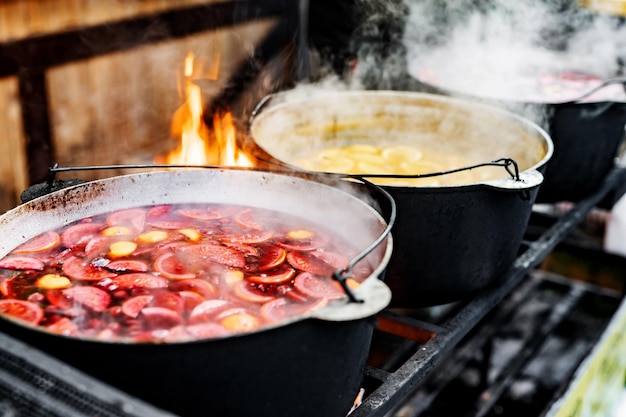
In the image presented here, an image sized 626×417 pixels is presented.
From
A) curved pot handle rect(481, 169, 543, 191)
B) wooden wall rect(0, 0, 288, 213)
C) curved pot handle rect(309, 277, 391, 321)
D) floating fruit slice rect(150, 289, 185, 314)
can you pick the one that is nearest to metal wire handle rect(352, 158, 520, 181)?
curved pot handle rect(481, 169, 543, 191)

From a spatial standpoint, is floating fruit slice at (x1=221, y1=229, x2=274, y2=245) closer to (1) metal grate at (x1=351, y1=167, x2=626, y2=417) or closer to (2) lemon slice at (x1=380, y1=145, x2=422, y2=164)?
(1) metal grate at (x1=351, y1=167, x2=626, y2=417)

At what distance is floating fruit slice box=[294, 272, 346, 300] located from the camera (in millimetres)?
1876

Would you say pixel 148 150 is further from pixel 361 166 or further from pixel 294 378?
pixel 294 378

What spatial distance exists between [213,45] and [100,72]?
123 cm

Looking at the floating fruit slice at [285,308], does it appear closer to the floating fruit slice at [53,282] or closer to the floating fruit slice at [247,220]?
the floating fruit slice at [247,220]

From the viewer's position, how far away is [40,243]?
2.05 metres

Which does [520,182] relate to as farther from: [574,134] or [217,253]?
[574,134]

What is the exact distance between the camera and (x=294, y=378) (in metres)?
1.59

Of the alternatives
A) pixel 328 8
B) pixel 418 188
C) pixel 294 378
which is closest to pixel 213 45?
pixel 328 8

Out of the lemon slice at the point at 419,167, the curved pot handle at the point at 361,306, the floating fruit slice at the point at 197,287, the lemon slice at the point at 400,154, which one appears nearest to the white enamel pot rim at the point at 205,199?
the curved pot handle at the point at 361,306

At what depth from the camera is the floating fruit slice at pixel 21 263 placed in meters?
1.93

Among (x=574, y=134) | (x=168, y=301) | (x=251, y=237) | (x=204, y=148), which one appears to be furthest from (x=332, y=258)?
(x=574, y=134)

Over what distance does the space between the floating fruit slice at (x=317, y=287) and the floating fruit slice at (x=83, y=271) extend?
548 millimetres

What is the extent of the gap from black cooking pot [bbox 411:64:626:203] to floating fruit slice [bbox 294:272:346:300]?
1.72m
